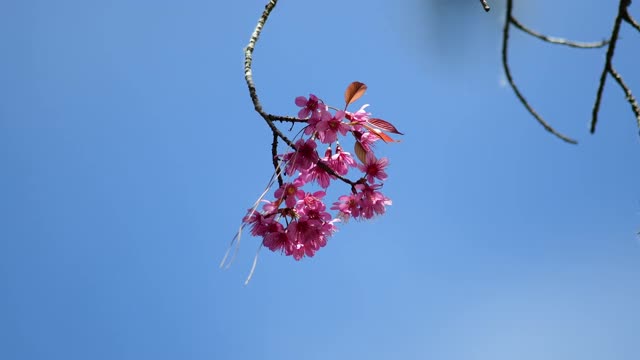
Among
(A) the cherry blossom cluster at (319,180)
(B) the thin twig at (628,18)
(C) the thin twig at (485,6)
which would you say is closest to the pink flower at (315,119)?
(A) the cherry blossom cluster at (319,180)

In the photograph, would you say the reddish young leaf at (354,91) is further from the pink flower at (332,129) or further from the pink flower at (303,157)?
the pink flower at (303,157)

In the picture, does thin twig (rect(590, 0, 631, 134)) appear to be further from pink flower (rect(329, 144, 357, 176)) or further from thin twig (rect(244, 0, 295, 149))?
pink flower (rect(329, 144, 357, 176))

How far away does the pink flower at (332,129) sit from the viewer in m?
1.38

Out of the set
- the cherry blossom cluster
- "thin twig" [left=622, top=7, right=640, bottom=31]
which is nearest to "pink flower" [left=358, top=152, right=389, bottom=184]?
the cherry blossom cluster

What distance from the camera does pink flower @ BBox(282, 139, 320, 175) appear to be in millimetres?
1333

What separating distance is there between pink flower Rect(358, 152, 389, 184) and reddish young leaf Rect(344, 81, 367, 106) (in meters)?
0.15

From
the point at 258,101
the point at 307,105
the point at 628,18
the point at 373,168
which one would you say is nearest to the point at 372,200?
the point at 373,168

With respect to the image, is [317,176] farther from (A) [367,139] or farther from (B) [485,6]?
(B) [485,6]

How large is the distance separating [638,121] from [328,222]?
0.90m

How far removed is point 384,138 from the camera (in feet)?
4.71

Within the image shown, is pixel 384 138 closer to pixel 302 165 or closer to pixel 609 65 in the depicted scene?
pixel 302 165

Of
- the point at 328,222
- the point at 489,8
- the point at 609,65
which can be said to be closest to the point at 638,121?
the point at 609,65

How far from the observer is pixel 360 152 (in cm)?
146

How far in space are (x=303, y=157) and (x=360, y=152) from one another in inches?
7.3
